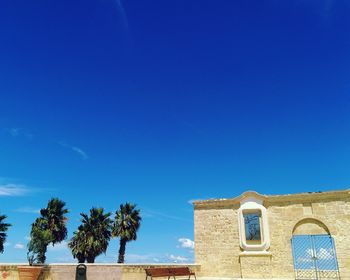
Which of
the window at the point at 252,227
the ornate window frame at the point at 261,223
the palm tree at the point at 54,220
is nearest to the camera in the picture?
the ornate window frame at the point at 261,223

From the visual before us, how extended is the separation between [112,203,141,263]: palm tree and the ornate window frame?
12626 millimetres

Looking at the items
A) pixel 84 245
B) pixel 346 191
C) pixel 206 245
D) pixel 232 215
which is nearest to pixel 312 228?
pixel 346 191

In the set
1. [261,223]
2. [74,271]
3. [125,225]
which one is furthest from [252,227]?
[125,225]

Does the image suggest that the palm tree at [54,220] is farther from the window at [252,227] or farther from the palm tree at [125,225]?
the window at [252,227]

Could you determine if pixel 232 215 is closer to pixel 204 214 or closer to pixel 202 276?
pixel 204 214

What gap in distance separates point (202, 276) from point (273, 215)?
4.90 metres

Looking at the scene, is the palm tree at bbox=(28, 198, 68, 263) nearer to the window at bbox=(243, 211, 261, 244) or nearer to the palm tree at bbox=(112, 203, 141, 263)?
the palm tree at bbox=(112, 203, 141, 263)

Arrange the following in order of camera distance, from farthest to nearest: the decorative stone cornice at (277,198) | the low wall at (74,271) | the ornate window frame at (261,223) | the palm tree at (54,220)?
the palm tree at (54,220) → the ornate window frame at (261,223) → the decorative stone cornice at (277,198) → the low wall at (74,271)

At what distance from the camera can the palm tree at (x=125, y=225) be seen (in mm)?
26000

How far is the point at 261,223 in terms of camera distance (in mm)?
16109

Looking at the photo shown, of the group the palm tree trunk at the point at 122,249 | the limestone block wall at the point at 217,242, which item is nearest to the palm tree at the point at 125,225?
the palm tree trunk at the point at 122,249

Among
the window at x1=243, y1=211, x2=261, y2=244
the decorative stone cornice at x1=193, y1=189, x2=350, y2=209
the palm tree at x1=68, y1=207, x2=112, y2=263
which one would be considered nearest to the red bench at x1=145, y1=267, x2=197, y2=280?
the window at x1=243, y1=211, x2=261, y2=244

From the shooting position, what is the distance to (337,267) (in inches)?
570

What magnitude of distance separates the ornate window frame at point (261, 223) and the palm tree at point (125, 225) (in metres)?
12.6
